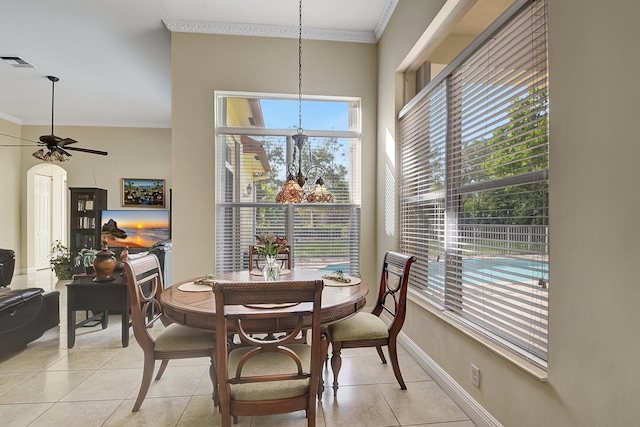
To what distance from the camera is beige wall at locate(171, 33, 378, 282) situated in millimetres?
3570

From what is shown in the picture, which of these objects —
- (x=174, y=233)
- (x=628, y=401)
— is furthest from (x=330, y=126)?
(x=628, y=401)

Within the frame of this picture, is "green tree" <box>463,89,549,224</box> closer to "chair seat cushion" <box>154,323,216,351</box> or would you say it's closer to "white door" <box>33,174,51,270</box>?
"chair seat cushion" <box>154,323,216,351</box>

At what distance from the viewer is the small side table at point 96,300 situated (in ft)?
9.81

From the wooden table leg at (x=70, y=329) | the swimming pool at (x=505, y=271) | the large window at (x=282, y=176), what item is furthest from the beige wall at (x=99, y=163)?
the swimming pool at (x=505, y=271)

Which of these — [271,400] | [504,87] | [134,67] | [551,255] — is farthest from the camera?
[134,67]

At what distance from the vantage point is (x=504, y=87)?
173 centimetres

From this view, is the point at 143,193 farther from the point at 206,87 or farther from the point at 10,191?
the point at 206,87

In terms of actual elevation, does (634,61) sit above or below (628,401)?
above

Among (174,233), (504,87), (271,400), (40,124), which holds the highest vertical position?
(40,124)

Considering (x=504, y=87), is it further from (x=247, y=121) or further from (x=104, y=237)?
(x=104, y=237)

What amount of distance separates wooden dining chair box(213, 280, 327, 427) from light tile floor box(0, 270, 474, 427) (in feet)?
1.66

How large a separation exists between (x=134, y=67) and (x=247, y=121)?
204cm

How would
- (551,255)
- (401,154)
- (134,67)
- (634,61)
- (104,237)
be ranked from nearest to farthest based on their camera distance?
(634,61)
(551,255)
(401,154)
(134,67)
(104,237)

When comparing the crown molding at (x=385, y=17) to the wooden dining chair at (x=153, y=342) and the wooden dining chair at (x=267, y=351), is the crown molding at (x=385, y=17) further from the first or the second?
the wooden dining chair at (x=153, y=342)
